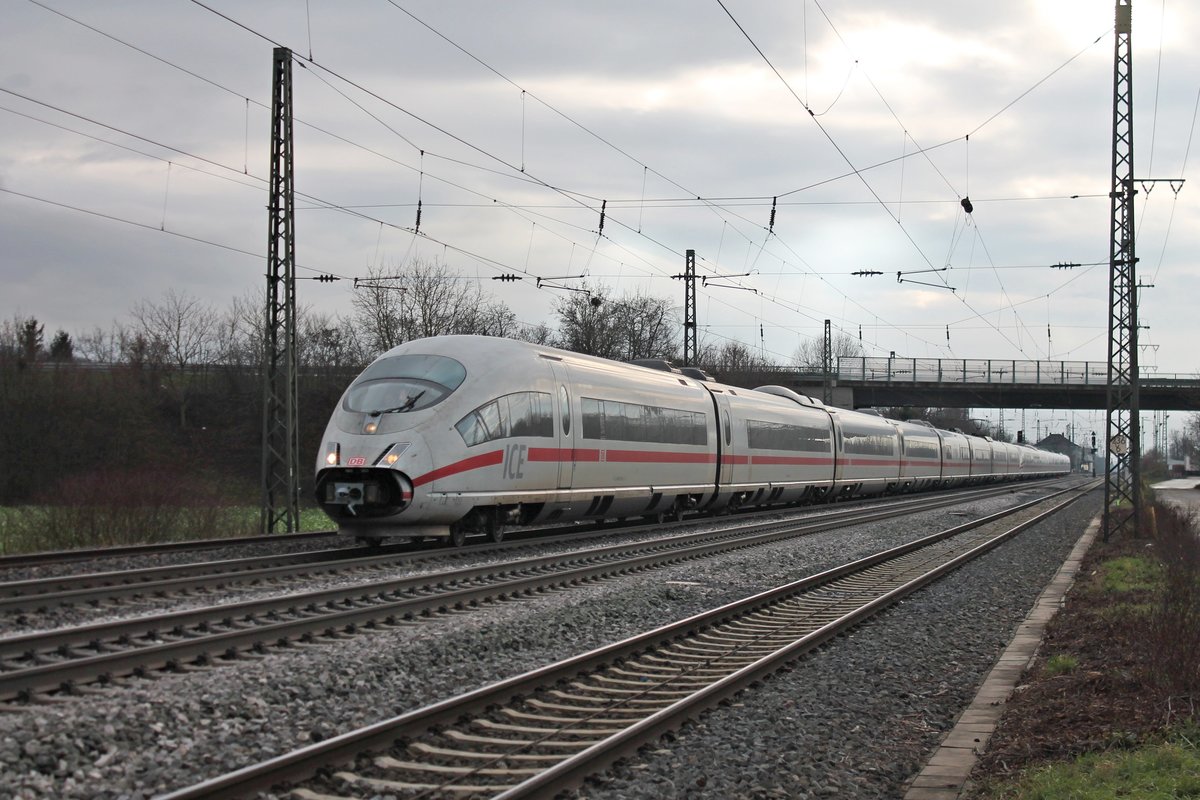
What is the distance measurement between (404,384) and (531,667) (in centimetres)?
855

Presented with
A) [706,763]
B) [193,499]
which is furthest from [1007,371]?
[706,763]

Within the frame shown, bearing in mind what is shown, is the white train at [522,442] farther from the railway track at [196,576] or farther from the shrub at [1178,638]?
the shrub at [1178,638]

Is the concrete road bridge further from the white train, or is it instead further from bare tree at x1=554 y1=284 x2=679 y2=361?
the white train

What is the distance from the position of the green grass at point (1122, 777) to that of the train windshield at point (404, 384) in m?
11.5

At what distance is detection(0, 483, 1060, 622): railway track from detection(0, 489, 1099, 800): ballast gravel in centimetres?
307

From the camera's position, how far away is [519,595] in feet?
42.3

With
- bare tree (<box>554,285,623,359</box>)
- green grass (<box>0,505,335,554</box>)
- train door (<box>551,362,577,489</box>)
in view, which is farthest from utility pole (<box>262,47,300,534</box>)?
bare tree (<box>554,285,623,359</box>)

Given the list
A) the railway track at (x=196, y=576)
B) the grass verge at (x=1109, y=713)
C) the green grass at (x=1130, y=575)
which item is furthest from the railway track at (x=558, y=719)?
the railway track at (x=196, y=576)

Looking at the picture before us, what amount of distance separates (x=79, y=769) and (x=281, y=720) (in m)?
1.42

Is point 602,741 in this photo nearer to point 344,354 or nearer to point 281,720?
point 281,720

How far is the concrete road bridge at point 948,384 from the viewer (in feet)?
222

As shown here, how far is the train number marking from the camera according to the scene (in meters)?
17.5

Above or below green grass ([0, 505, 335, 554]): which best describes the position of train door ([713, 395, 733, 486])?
above

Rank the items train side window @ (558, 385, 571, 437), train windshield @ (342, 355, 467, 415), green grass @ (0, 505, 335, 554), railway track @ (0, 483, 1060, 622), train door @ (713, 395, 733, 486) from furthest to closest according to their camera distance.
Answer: train door @ (713, 395, 733, 486), green grass @ (0, 505, 335, 554), train side window @ (558, 385, 571, 437), train windshield @ (342, 355, 467, 415), railway track @ (0, 483, 1060, 622)
